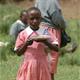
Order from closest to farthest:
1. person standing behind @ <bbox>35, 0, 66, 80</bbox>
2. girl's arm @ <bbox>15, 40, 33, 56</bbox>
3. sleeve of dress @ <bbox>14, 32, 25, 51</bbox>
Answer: girl's arm @ <bbox>15, 40, 33, 56</bbox>
sleeve of dress @ <bbox>14, 32, 25, 51</bbox>
person standing behind @ <bbox>35, 0, 66, 80</bbox>

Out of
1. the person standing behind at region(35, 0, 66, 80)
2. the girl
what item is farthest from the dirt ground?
the girl

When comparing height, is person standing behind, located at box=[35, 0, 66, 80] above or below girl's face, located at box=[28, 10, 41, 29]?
below

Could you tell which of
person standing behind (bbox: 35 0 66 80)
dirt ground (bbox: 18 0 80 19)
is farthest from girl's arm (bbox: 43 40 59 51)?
dirt ground (bbox: 18 0 80 19)

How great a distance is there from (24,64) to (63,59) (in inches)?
176

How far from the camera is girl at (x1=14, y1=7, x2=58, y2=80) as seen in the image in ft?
17.5

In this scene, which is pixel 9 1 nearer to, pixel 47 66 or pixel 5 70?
pixel 5 70

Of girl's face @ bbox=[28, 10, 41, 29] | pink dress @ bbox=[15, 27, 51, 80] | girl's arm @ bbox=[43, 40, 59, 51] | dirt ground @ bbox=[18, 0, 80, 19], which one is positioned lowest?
dirt ground @ bbox=[18, 0, 80, 19]

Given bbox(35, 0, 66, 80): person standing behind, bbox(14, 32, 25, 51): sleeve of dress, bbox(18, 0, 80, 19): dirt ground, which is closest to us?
bbox(14, 32, 25, 51): sleeve of dress

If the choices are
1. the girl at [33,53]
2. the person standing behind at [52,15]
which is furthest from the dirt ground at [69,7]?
the girl at [33,53]

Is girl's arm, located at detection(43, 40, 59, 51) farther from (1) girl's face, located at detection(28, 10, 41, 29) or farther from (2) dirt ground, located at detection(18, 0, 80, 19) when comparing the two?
(2) dirt ground, located at detection(18, 0, 80, 19)

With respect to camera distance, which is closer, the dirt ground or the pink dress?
the pink dress

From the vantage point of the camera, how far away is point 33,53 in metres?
5.38

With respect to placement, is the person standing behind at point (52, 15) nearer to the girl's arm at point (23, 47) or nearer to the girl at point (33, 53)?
the girl at point (33, 53)

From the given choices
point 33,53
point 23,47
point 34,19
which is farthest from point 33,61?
point 34,19
